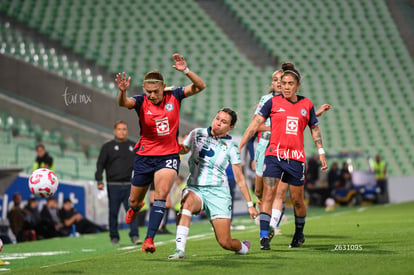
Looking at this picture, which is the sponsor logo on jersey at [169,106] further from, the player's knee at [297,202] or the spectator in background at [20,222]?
the spectator in background at [20,222]

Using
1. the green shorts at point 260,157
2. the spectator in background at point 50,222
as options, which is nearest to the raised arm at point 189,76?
the green shorts at point 260,157

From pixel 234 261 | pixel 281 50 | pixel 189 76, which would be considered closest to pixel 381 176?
pixel 281 50

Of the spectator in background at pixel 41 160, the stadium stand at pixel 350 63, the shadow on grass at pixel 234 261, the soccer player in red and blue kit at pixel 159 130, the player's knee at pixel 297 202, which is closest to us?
the shadow on grass at pixel 234 261

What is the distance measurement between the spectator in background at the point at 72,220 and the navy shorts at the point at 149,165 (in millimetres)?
7398

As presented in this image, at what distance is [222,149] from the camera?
26.4 feet

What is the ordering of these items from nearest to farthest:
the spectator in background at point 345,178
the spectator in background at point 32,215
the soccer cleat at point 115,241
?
1. the soccer cleat at point 115,241
2. the spectator in background at point 32,215
3. the spectator in background at point 345,178

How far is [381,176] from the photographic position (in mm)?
27422

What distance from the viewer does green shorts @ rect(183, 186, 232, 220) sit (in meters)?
7.86

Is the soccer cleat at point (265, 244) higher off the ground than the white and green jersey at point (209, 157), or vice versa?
the white and green jersey at point (209, 157)

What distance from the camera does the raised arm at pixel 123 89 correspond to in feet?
25.7

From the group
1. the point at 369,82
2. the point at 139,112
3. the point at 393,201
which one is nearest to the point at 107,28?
the point at 369,82

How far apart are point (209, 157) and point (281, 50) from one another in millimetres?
26626

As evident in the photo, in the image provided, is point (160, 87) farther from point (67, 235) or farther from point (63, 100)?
point (63, 100)

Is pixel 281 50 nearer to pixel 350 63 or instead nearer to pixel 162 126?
pixel 350 63
